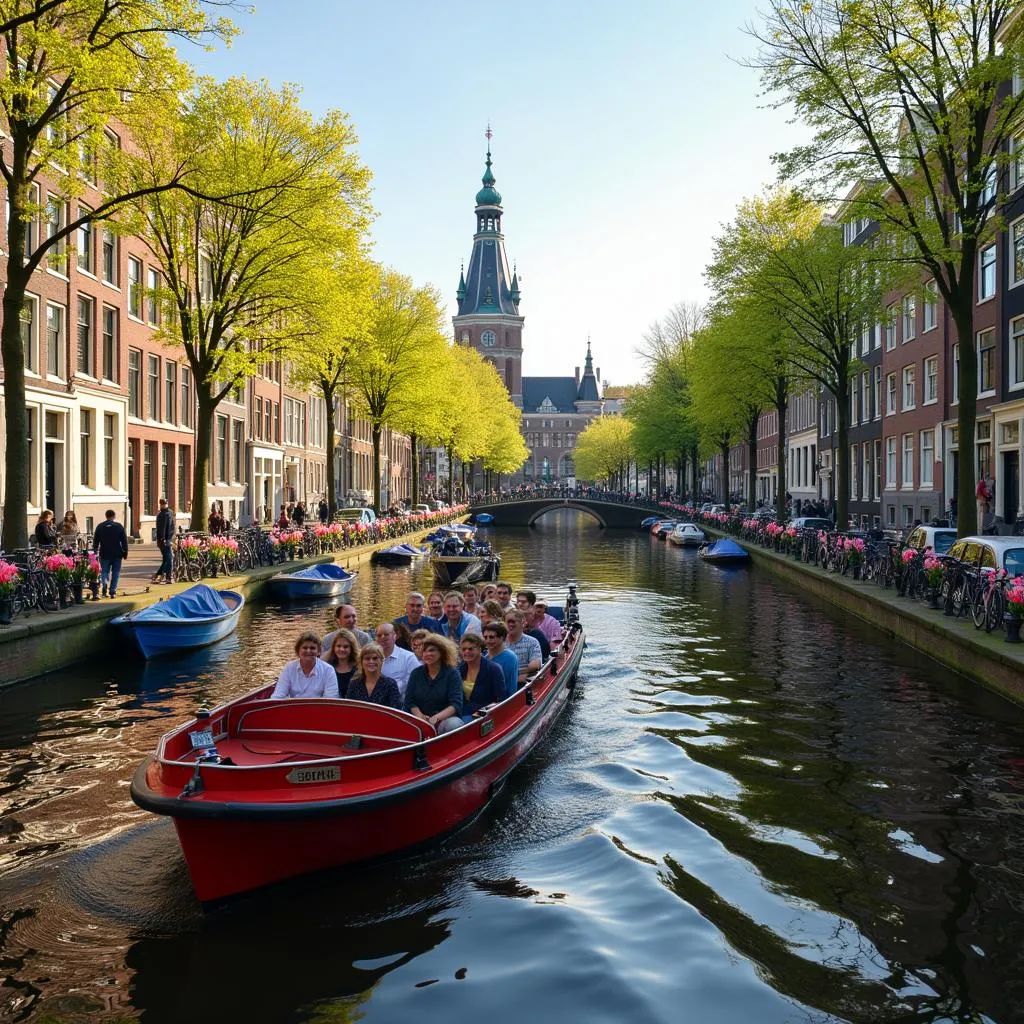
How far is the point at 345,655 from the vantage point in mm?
10258

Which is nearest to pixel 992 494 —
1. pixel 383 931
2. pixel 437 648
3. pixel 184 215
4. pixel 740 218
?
pixel 740 218

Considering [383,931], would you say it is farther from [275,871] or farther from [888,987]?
[888,987]

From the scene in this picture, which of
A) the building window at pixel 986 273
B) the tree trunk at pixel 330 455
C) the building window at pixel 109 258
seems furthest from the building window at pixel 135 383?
the building window at pixel 986 273

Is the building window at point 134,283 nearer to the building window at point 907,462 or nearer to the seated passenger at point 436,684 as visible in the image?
the seated passenger at point 436,684

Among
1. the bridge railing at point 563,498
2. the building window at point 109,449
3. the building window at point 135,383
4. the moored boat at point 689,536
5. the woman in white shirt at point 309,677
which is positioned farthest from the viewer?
the bridge railing at point 563,498

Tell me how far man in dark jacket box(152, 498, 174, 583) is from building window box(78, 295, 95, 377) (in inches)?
403

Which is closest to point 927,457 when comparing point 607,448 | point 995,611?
point 995,611

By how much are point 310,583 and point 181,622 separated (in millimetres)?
9508

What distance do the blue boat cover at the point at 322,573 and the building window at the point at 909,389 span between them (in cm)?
2646

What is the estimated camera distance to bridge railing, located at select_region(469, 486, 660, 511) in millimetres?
83550

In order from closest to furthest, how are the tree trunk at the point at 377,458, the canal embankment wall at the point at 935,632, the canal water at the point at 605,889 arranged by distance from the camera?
1. the canal water at the point at 605,889
2. the canal embankment wall at the point at 935,632
3. the tree trunk at the point at 377,458

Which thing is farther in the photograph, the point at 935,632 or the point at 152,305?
the point at 152,305

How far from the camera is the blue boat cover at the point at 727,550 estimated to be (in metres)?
41.1

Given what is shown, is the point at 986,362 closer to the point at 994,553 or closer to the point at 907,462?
the point at 907,462
